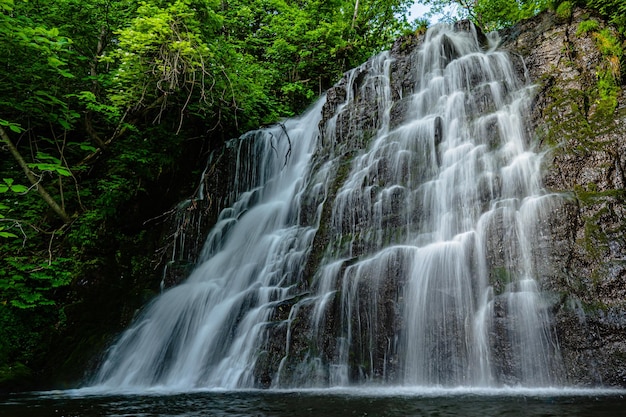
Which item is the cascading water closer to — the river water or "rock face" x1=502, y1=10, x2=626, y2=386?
"rock face" x1=502, y1=10, x2=626, y2=386

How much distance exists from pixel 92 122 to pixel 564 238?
1111 centimetres

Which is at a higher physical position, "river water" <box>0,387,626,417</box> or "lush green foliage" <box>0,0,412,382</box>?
"lush green foliage" <box>0,0,412,382</box>

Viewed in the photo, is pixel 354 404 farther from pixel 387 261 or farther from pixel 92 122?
pixel 92 122

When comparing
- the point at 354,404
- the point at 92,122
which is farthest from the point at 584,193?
→ the point at 92,122

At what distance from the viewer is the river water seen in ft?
10.5

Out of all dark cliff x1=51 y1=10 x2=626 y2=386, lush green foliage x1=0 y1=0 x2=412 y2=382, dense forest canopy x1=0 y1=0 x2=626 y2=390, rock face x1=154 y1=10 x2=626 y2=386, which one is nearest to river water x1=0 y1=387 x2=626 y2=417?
rock face x1=154 y1=10 x2=626 y2=386

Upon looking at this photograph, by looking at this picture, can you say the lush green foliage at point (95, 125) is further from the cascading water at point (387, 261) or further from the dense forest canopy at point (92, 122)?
the cascading water at point (387, 261)

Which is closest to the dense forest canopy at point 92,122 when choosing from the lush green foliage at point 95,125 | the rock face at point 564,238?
the lush green foliage at point 95,125

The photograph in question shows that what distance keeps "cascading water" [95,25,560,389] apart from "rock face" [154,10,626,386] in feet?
0.12

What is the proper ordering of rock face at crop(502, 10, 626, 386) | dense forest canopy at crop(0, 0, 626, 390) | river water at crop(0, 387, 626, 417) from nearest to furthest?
river water at crop(0, 387, 626, 417), rock face at crop(502, 10, 626, 386), dense forest canopy at crop(0, 0, 626, 390)

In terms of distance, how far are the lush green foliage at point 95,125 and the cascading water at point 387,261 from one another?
2108mm

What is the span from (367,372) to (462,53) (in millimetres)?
7746

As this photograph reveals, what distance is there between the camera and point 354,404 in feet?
12.0

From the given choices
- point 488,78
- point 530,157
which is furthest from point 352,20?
point 530,157
